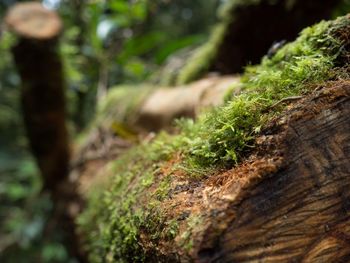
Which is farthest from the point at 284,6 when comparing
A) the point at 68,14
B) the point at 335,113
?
the point at 68,14

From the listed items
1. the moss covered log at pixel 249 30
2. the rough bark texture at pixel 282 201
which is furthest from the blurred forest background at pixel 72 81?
the rough bark texture at pixel 282 201

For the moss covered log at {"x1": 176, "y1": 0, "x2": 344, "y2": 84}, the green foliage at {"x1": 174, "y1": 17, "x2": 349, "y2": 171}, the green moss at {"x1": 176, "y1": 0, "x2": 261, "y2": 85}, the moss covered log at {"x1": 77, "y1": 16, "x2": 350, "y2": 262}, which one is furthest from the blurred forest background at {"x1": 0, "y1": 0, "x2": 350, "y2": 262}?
the moss covered log at {"x1": 77, "y1": 16, "x2": 350, "y2": 262}

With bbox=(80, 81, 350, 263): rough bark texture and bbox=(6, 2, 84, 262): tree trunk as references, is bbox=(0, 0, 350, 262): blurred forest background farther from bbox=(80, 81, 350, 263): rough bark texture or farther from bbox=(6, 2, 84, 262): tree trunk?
bbox=(80, 81, 350, 263): rough bark texture

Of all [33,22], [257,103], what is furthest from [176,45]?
[257,103]

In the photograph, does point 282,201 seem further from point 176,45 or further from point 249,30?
point 176,45

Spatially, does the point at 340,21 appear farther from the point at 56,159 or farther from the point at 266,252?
the point at 56,159
